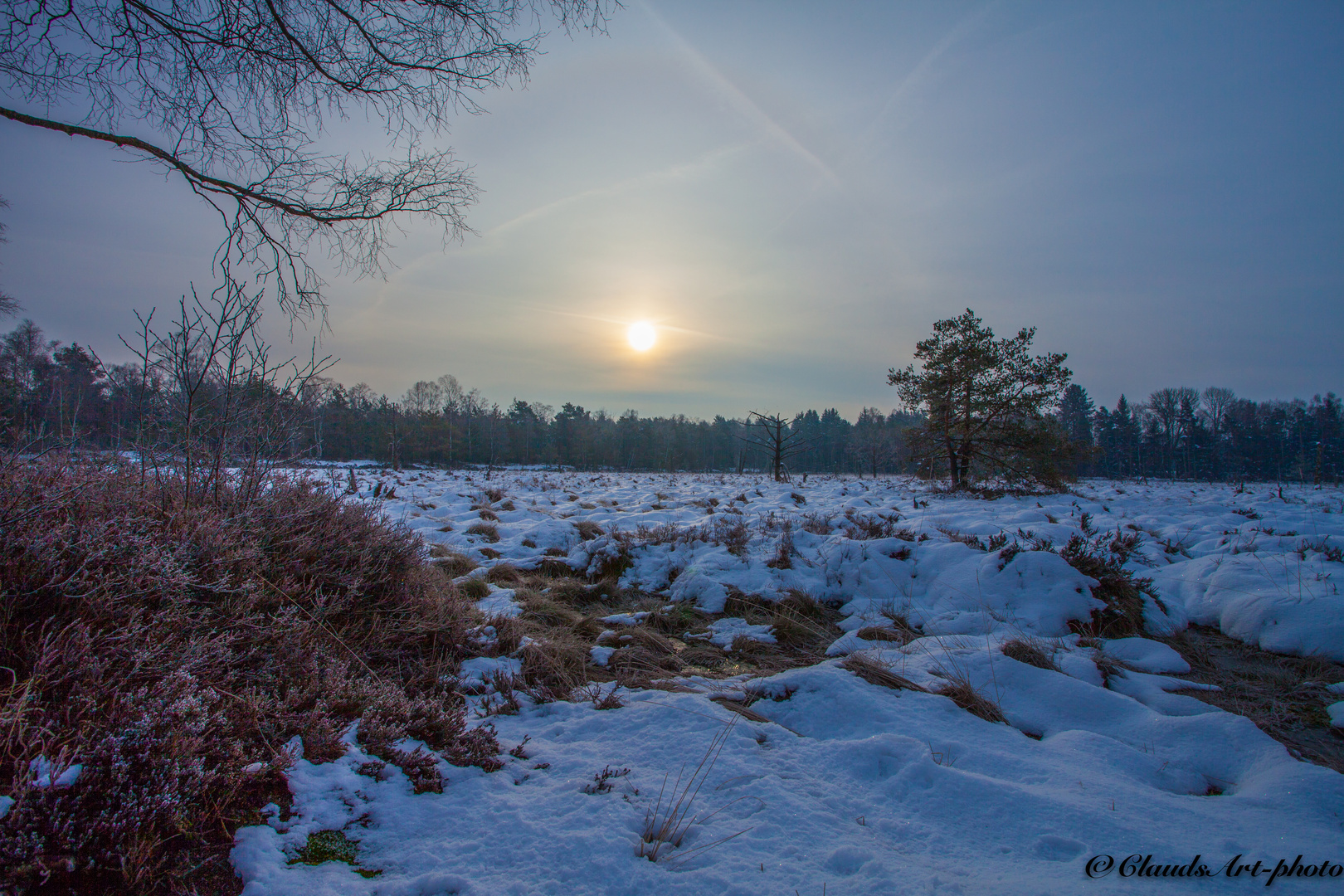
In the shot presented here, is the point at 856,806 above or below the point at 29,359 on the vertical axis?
below

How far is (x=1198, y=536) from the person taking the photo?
22.5 feet

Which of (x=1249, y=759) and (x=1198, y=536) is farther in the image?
(x=1198, y=536)

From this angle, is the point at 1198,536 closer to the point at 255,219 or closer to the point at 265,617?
the point at 265,617

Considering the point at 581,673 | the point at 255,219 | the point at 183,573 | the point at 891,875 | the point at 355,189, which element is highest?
the point at 355,189

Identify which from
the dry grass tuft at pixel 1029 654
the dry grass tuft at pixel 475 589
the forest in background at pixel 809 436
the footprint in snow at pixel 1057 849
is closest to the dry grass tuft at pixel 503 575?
the dry grass tuft at pixel 475 589

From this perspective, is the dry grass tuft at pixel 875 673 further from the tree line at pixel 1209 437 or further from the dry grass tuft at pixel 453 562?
the tree line at pixel 1209 437

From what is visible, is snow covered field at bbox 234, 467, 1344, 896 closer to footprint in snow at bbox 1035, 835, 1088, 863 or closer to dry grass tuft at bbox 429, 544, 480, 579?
footprint in snow at bbox 1035, 835, 1088, 863

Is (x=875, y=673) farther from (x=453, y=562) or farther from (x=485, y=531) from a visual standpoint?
(x=485, y=531)

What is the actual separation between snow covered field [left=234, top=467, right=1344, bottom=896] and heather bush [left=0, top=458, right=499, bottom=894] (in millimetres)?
202

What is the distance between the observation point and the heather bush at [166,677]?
4.66 ft

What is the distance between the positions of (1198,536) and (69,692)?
35.1 feet

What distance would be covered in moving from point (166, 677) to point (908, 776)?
3003 millimetres

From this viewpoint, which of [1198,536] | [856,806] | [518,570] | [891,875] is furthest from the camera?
[1198,536]

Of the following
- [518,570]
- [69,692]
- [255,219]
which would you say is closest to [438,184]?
[255,219]
